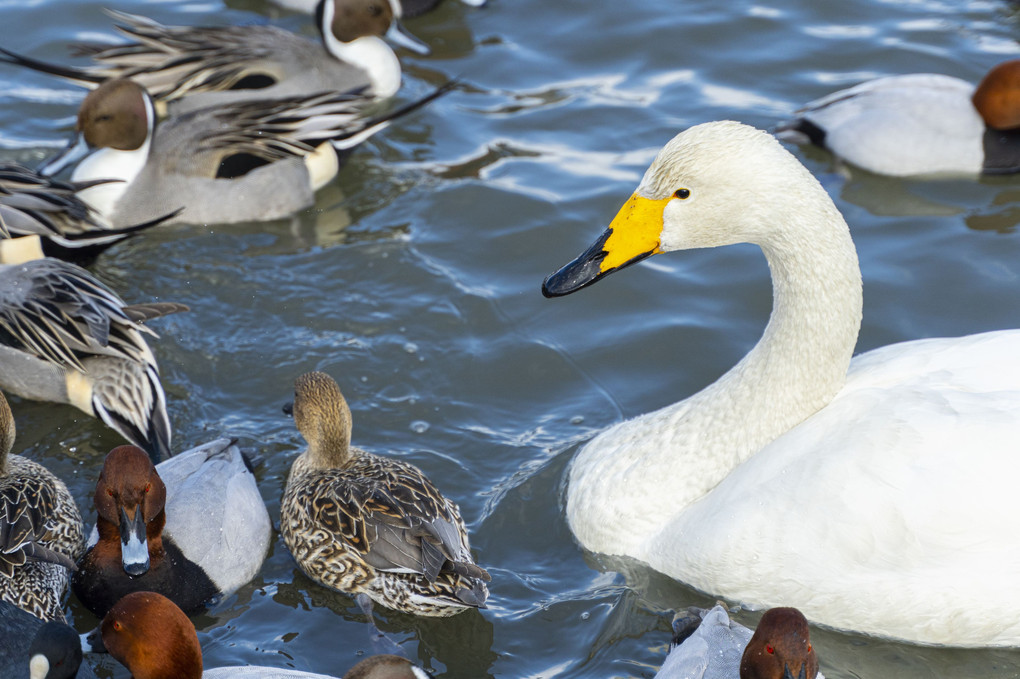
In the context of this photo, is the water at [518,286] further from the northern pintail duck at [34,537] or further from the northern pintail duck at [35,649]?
the northern pintail duck at [35,649]

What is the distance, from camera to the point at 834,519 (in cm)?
438

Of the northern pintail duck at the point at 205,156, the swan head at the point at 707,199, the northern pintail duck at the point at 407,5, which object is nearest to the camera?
the swan head at the point at 707,199

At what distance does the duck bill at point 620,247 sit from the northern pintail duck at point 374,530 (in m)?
1.07

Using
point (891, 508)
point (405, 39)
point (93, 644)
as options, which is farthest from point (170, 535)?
point (405, 39)

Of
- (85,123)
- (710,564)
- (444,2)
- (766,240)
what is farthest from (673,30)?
(710,564)

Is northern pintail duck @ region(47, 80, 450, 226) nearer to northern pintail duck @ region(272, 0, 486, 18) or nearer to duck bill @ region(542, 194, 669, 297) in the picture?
northern pintail duck @ region(272, 0, 486, 18)

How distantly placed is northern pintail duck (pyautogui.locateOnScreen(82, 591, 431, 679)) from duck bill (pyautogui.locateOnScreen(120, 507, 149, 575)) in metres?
0.52

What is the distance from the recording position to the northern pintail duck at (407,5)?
10.2 m

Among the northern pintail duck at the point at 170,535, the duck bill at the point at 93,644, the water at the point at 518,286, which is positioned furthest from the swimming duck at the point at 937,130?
the duck bill at the point at 93,644

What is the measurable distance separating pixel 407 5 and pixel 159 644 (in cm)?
740

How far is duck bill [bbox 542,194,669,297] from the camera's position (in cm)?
474

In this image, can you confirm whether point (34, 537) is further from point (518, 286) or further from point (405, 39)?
point (405, 39)

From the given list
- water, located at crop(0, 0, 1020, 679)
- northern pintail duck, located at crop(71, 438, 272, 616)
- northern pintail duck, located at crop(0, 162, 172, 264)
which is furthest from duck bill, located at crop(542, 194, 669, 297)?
northern pintail duck, located at crop(0, 162, 172, 264)

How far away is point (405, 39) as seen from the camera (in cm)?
985
